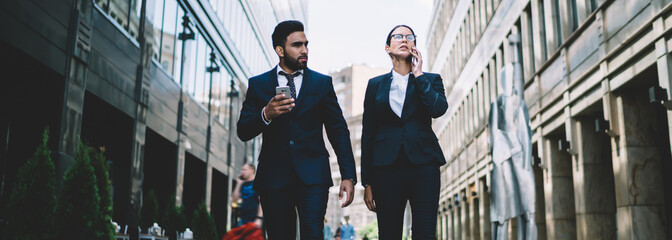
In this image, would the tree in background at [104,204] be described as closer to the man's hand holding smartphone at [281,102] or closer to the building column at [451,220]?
the man's hand holding smartphone at [281,102]

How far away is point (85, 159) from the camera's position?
12.8m

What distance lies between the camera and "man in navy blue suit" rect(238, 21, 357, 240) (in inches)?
186

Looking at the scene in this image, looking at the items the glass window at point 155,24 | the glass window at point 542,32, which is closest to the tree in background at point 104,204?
the glass window at point 155,24

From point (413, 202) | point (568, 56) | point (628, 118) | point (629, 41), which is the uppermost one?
point (568, 56)

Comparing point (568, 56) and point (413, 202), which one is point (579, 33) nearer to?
point (568, 56)

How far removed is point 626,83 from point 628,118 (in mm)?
839

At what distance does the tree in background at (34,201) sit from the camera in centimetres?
1121

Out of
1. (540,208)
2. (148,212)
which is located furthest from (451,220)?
(148,212)

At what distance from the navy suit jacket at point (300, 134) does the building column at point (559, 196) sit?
16097 millimetres

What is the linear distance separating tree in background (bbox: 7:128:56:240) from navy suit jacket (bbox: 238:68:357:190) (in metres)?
7.47

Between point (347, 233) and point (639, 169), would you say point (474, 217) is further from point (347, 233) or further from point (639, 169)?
point (639, 169)

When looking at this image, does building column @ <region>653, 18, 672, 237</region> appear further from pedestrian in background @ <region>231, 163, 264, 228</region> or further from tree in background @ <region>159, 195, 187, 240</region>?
tree in background @ <region>159, 195, 187, 240</region>

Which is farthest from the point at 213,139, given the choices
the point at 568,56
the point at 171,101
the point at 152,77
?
the point at 568,56

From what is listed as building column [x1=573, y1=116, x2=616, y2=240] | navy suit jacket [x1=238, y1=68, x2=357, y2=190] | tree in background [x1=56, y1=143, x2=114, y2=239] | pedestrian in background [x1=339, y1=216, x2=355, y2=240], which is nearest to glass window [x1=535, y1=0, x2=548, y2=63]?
building column [x1=573, y1=116, x2=616, y2=240]
